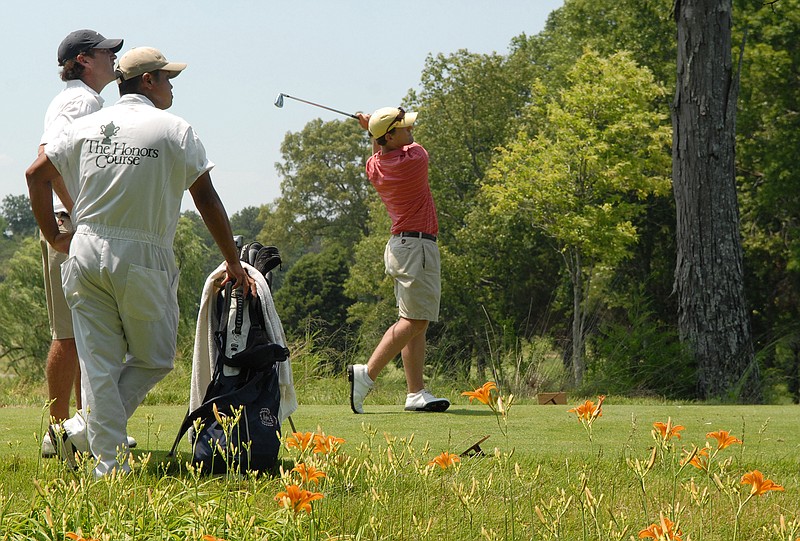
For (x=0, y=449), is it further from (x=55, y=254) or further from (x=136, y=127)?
(x=136, y=127)

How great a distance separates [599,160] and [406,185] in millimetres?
19669

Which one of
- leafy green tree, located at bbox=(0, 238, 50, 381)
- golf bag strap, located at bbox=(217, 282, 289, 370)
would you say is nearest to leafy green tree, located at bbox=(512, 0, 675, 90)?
leafy green tree, located at bbox=(0, 238, 50, 381)

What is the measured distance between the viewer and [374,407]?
8.02 m

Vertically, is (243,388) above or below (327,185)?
below

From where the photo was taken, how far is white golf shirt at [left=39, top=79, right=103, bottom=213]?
534 cm

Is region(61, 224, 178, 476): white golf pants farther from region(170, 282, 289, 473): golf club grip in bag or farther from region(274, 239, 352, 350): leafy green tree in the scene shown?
region(274, 239, 352, 350): leafy green tree

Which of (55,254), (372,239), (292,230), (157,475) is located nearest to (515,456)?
(157,475)

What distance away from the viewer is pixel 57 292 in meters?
5.55

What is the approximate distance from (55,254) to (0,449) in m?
1.12

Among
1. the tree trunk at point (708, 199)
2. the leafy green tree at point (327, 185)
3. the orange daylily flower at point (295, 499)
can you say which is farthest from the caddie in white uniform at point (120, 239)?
the leafy green tree at point (327, 185)

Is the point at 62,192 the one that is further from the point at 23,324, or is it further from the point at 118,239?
the point at 23,324

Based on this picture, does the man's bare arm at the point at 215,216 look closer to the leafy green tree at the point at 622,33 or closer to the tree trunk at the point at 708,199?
the tree trunk at the point at 708,199

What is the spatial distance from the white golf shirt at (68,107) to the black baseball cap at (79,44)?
0.48 feet

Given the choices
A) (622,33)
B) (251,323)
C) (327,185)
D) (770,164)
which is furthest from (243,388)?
(327,185)
